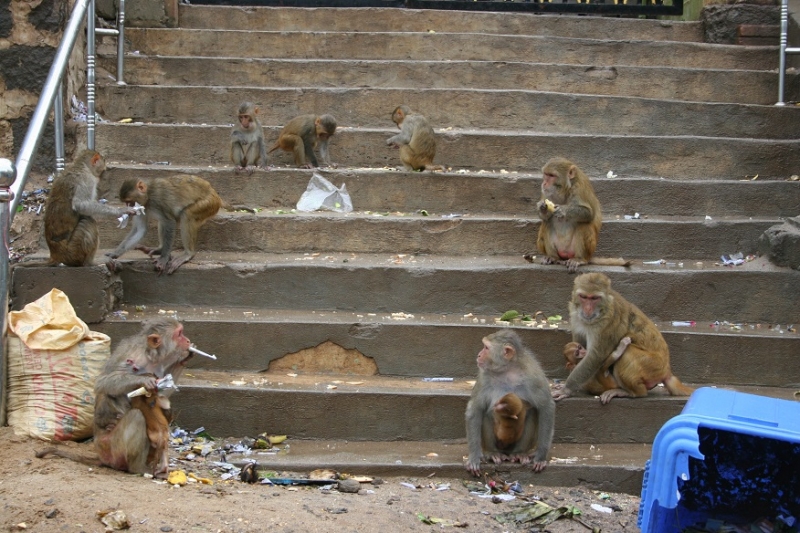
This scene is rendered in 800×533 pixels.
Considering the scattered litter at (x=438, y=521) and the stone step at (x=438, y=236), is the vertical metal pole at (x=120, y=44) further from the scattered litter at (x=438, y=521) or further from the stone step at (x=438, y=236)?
the scattered litter at (x=438, y=521)

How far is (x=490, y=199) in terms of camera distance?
8617mm

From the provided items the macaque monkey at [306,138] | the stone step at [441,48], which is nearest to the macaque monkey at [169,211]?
the macaque monkey at [306,138]

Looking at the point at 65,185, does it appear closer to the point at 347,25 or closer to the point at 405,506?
the point at 405,506

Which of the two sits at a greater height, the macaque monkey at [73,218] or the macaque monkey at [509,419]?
the macaque monkey at [73,218]

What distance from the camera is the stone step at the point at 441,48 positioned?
34.6 ft

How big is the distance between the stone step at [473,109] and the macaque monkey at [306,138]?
655 millimetres

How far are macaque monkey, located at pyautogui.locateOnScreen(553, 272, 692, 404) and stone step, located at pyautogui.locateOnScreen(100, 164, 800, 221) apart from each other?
2.04 meters

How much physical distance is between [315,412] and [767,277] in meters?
3.80

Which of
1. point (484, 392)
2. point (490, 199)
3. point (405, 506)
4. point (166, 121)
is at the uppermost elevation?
point (166, 121)

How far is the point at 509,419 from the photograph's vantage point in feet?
20.2

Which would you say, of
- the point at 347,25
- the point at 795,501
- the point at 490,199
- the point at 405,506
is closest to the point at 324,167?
the point at 490,199

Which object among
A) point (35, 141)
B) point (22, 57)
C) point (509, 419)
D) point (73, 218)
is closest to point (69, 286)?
point (73, 218)

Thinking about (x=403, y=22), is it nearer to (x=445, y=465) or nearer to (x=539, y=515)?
(x=445, y=465)

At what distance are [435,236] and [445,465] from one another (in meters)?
2.52
